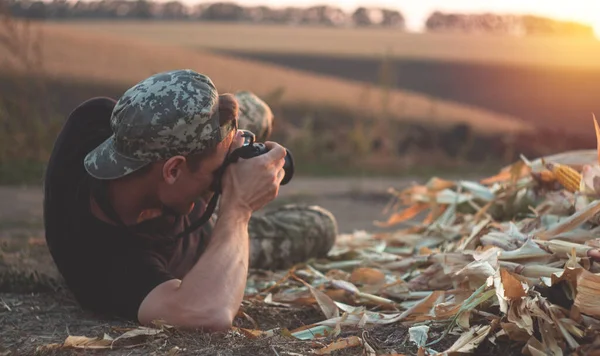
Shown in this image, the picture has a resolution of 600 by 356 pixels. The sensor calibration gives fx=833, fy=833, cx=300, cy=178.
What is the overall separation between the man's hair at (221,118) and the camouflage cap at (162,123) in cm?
3

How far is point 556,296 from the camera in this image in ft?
9.55

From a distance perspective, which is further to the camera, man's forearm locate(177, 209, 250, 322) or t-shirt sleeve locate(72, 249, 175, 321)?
t-shirt sleeve locate(72, 249, 175, 321)

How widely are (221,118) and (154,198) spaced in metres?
0.42

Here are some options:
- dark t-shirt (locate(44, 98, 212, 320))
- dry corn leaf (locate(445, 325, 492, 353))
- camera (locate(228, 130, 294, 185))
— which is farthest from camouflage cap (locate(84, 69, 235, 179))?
dry corn leaf (locate(445, 325, 492, 353))

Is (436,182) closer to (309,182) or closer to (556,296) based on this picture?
(556,296)

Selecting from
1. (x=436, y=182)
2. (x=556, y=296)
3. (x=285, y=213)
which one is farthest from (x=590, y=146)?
(x=556, y=296)

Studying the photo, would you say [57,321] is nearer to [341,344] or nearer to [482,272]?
[341,344]

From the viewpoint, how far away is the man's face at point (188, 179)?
305cm

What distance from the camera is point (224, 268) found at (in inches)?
121

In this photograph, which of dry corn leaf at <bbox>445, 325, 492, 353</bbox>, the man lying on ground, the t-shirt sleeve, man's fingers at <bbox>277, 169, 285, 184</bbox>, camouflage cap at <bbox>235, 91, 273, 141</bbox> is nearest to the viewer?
dry corn leaf at <bbox>445, 325, 492, 353</bbox>

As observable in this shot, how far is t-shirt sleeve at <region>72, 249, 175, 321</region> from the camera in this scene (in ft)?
10.3

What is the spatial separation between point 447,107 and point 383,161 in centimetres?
735

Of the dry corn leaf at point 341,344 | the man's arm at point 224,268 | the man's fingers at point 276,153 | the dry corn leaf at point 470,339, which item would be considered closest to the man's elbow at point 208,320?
the man's arm at point 224,268

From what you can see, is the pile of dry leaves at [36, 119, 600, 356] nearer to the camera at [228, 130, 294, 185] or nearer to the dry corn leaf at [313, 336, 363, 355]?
the dry corn leaf at [313, 336, 363, 355]
